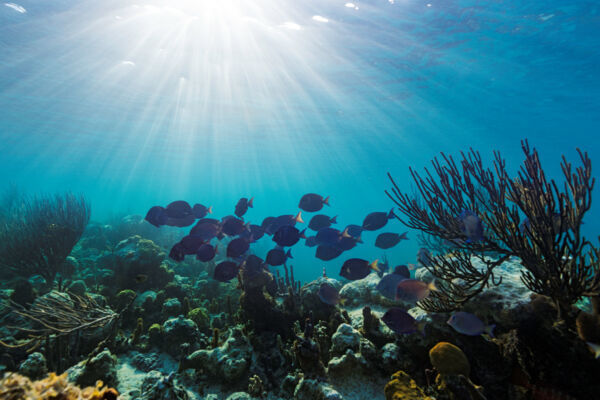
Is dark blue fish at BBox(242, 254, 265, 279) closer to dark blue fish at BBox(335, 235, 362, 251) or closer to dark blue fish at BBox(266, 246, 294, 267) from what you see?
dark blue fish at BBox(266, 246, 294, 267)

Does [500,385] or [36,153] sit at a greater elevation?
[500,385]

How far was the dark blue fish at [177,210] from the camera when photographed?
5.25 m

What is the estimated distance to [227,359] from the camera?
13.5ft

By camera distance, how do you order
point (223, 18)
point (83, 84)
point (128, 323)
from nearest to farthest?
point (128, 323), point (223, 18), point (83, 84)

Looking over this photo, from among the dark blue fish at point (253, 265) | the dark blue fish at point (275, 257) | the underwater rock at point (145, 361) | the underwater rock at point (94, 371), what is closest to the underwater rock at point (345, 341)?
the dark blue fish at point (275, 257)

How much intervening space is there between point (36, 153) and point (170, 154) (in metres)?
22.3

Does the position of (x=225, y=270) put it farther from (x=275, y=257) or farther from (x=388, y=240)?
(x=388, y=240)

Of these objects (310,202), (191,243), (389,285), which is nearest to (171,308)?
(191,243)

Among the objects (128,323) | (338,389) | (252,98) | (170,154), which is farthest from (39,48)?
(170,154)

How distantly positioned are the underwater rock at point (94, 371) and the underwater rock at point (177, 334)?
41.4 inches

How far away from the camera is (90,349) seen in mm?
4863

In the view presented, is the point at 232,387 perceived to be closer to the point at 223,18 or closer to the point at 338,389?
the point at 338,389

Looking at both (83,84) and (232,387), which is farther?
(83,84)

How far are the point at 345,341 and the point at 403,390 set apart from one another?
3.83 feet
